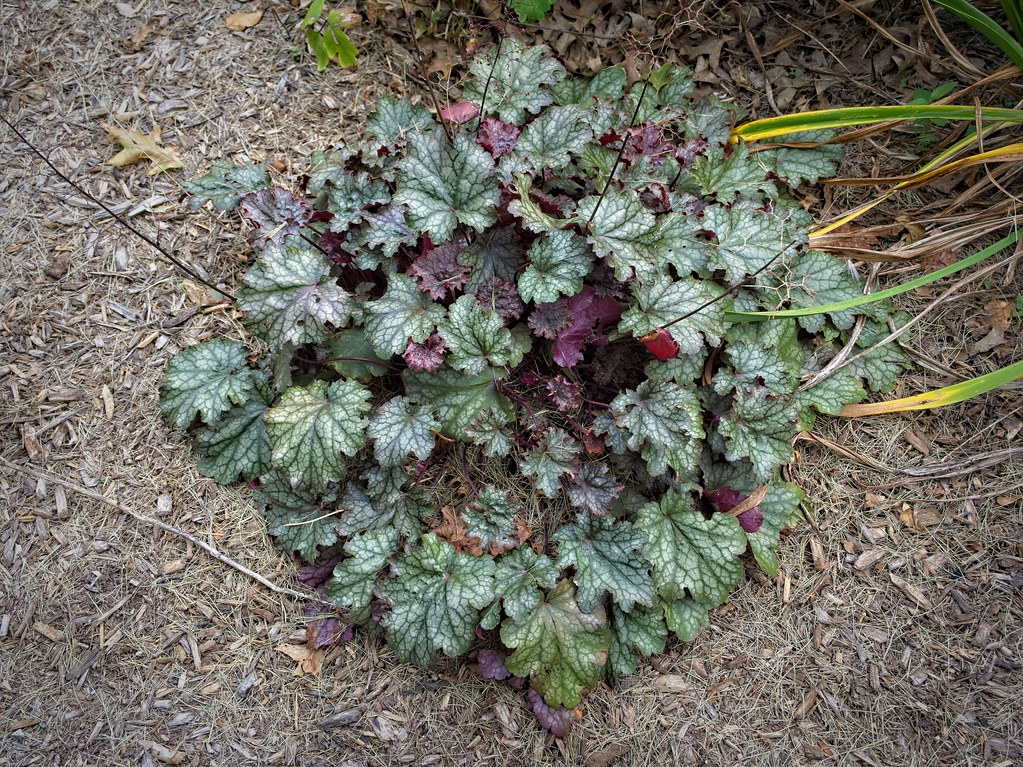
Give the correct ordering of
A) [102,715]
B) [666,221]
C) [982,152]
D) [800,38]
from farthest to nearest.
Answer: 1. [800,38]
2. [982,152]
3. [666,221]
4. [102,715]

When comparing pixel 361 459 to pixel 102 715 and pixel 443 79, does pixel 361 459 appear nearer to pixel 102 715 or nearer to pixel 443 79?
pixel 102 715

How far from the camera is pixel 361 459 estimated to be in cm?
246

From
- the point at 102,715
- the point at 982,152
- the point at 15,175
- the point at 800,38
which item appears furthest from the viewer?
the point at 800,38

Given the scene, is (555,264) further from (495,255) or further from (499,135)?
(499,135)

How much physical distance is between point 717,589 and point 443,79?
2.44 m

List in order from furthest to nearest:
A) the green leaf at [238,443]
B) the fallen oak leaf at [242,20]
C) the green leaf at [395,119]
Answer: the fallen oak leaf at [242,20] → the green leaf at [395,119] → the green leaf at [238,443]

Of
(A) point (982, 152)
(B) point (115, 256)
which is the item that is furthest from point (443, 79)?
(A) point (982, 152)

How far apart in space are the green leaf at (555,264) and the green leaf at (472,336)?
0.15 meters

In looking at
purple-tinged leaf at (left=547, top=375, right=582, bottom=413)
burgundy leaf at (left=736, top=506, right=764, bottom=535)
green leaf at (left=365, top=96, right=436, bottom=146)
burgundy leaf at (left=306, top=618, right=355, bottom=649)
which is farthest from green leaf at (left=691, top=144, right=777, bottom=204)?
burgundy leaf at (left=306, top=618, right=355, bottom=649)

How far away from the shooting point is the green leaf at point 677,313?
2.23 meters

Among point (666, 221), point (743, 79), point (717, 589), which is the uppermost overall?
point (743, 79)

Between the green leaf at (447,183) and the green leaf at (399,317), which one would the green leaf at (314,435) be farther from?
the green leaf at (447,183)

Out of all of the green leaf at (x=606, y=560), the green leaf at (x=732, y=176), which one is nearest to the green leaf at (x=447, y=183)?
the green leaf at (x=732, y=176)

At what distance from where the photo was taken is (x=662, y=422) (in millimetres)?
2232
